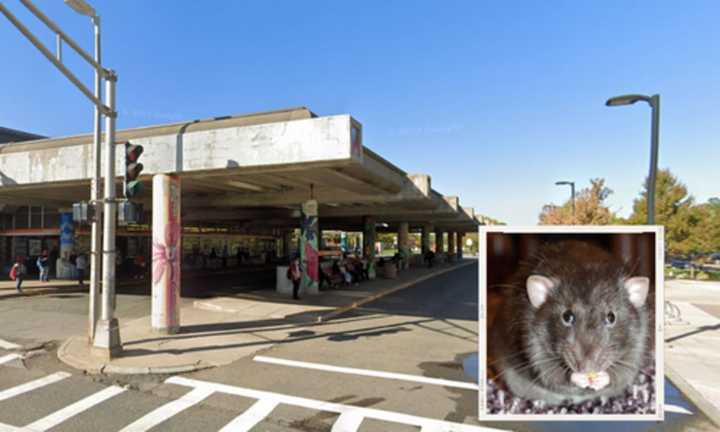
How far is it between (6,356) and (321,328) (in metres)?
6.76

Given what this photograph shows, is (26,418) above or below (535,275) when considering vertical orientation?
below

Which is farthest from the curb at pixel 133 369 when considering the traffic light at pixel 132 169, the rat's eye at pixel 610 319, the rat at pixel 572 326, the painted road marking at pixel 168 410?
the rat's eye at pixel 610 319

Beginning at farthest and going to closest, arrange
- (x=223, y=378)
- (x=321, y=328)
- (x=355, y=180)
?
(x=355, y=180) < (x=321, y=328) < (x=223, y=378)

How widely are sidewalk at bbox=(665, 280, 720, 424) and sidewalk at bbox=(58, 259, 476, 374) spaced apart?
25.1ft

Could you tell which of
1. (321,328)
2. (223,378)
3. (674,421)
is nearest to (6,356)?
(223,378)

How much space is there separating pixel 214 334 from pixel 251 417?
17.0ft

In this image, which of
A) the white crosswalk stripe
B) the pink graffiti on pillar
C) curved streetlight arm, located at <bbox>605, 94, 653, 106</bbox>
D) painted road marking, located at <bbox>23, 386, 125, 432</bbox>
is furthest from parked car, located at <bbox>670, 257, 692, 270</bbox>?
painted road marking, located at <bbox>23, 386, 125, 432</bbox>

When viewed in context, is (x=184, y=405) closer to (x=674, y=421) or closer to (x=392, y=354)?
(x=392, y=354)

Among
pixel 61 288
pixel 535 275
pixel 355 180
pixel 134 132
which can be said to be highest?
pixel 134 132

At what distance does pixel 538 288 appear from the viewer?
4332mm

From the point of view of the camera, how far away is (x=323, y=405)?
5945 millimetres

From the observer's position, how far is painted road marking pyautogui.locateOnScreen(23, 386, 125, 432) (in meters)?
5.13

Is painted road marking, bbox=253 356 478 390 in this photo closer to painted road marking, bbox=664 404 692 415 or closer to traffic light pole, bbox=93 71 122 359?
painted road marking, bbox=664 404 692 415

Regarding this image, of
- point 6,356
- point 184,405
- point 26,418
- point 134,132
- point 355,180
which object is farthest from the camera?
point 355,180
